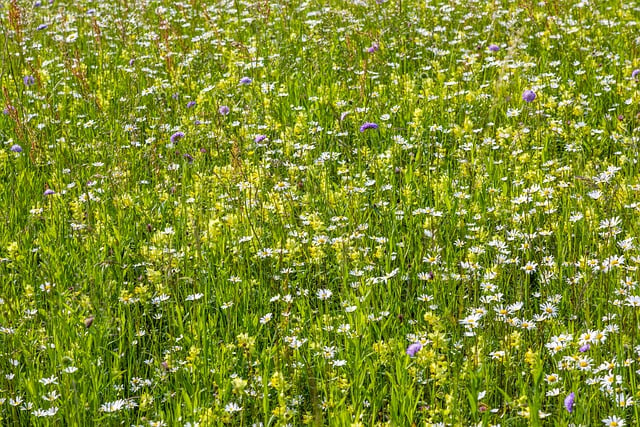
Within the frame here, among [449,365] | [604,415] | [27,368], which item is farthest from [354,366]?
[27,368]

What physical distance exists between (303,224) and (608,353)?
1513mm

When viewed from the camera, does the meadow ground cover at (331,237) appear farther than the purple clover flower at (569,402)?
Yes

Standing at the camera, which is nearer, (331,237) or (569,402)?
(569,402)

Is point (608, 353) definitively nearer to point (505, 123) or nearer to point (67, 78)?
point (505, 123)

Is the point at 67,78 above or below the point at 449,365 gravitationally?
above

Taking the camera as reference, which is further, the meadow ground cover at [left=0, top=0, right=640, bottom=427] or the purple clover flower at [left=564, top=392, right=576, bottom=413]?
the meadow ground cover at [left=0, top=0, right=640, bottom=427]

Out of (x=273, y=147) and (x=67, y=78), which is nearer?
(x=273, y=147)

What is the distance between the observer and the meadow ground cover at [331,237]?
2.72 m

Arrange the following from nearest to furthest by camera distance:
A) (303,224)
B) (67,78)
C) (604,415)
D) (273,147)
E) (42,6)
Result: 1. (604,415)
2. (303,224)
3. (273,147)
4. (67,78)
5. (42,6)

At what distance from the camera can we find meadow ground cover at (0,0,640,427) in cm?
272

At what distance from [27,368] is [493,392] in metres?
1.66

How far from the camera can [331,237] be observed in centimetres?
373

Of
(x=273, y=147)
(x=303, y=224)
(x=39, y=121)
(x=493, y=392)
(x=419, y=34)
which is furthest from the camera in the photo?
(x=419, y=34)

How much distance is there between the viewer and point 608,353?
9.09ft
